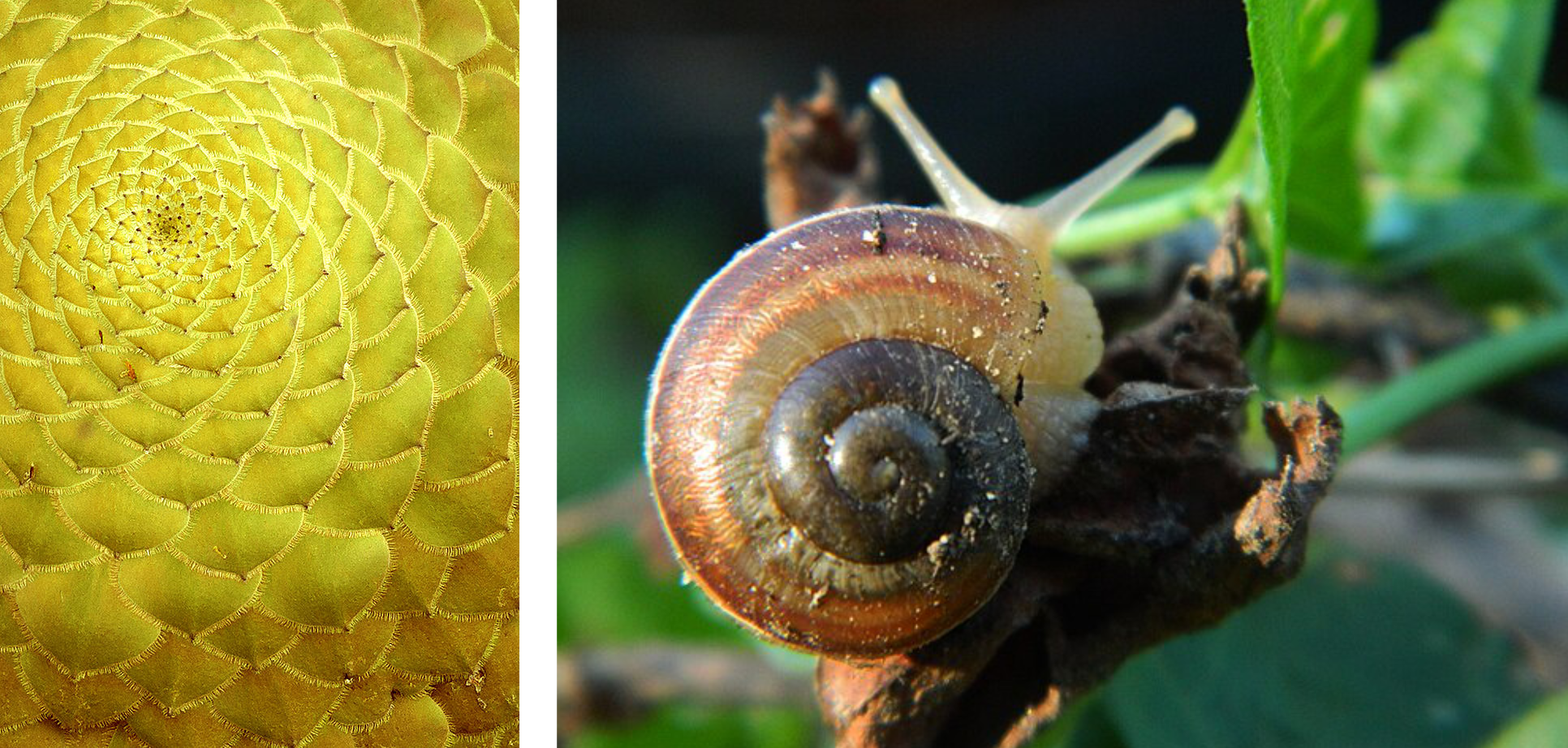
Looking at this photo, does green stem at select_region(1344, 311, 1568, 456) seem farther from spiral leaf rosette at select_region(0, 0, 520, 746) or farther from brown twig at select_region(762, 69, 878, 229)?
spiral leaf rosette at select_region(0, 0, 520, 746)

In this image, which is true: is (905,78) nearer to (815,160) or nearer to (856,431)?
(815,160)

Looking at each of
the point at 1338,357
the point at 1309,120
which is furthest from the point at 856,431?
the point at 1338,357

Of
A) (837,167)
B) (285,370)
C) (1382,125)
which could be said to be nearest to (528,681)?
(285,370)

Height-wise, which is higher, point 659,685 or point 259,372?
point 259,372

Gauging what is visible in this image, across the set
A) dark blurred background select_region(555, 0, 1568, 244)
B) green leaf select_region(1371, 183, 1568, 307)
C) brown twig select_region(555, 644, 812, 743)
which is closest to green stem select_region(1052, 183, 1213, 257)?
green leaf select_region(1371, 183, 1568, 307)

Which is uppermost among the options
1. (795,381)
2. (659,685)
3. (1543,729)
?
(795,381)

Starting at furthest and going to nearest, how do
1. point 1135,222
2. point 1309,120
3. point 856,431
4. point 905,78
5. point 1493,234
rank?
point 905,78 < point 1493,234 < point 1135,222 < point 1309,120 < point 856,431

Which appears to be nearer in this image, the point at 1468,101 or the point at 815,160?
the point at 815,160
